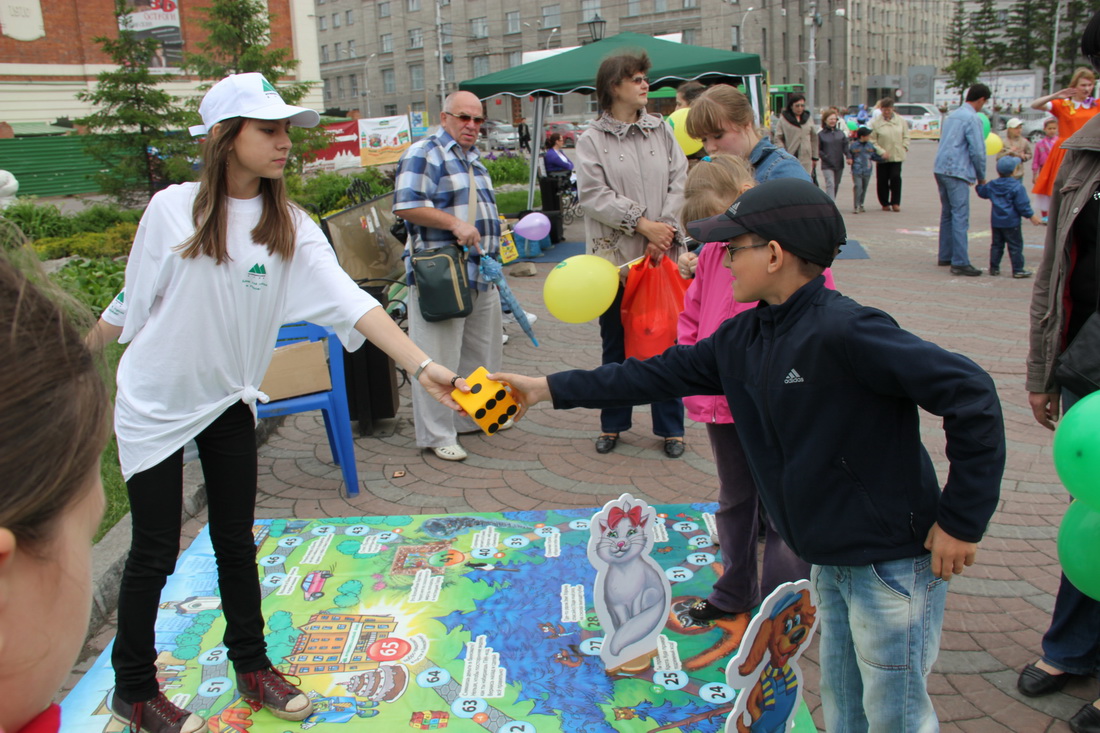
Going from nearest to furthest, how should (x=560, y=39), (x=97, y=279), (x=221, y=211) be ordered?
(x=221, y=211), (x=97, y=279), (x=560, y=39)

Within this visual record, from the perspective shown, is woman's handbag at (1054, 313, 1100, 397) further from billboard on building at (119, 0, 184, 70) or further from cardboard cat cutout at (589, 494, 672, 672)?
billboard on building at (119, 0, 184, 70)

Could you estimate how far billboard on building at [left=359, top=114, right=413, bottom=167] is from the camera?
98.1 ft

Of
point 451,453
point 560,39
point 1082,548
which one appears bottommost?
point 451,453

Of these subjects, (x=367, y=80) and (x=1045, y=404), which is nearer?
(x=1045, y=404)

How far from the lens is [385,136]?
99.3 feet

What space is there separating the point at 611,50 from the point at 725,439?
8135 mm

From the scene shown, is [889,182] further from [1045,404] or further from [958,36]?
[958,36]

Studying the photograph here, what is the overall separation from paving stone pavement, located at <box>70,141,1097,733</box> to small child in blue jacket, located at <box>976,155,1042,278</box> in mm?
754

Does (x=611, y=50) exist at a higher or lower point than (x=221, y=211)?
higher

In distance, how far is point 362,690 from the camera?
309cm

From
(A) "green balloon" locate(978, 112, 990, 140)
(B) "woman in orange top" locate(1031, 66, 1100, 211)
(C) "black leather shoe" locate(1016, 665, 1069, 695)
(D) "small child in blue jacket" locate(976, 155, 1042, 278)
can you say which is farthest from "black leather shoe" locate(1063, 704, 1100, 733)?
(A) "green balloon" locate(978, 112, 990, 140)

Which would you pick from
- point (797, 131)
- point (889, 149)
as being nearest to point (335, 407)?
point (797, 131)

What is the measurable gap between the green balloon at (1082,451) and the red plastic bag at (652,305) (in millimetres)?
2455

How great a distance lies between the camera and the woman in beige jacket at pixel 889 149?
14.4 metres
